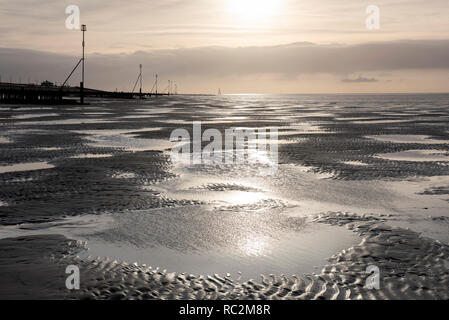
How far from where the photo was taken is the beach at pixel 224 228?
22.9 feet

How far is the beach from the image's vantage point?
6.98 metres

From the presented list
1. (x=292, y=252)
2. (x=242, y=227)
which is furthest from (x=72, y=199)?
(x=292, y=252)

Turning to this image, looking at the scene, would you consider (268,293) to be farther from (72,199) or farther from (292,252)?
(72,199)

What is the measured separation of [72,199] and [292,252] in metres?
6.81

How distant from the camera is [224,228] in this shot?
9.95 m

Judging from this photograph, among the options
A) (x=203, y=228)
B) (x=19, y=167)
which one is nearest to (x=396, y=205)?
(x=203, y=228)

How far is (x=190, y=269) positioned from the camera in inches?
300

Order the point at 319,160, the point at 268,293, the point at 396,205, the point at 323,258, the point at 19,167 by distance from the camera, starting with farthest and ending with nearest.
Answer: the point at 319,160, the point at 19,167, the point at 396,205, the point at 323,258, the point at 268,293

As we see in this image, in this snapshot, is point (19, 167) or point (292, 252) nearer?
point (292, 252)
